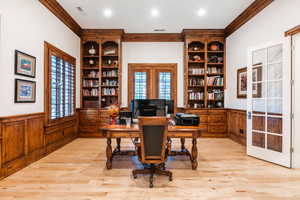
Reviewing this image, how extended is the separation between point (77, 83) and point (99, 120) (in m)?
1.29

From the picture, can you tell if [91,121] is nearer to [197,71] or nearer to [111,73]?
[111,73]

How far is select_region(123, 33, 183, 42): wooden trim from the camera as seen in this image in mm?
5992

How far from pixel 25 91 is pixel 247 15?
16.4ft

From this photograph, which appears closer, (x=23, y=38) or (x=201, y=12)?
(x=23, y=38)

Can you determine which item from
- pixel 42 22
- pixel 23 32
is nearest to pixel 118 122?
pixel 23 32

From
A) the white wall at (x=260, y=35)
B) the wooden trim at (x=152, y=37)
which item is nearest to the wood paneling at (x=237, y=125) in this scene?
the white wall at (x=260, y=35)

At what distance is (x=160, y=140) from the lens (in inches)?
99.7

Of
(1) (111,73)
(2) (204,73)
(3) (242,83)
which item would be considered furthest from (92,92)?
(3) (242,83)

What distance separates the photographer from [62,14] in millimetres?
4438

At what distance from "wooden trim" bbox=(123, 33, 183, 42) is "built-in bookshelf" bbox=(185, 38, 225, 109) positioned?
0.45 m

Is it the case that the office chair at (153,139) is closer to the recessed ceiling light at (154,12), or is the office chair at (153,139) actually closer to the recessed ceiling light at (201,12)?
the recessed ceiling light at (154,12)

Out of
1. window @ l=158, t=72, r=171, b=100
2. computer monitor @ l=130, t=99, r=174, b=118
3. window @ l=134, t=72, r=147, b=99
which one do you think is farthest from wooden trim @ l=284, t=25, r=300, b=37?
window @ l=134, t=72, r=147, b=99

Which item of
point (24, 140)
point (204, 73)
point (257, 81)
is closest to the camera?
point (24, 140)

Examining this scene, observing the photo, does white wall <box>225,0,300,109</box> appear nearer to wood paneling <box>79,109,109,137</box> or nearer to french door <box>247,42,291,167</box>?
french door <box>247,42,291,167</box>
